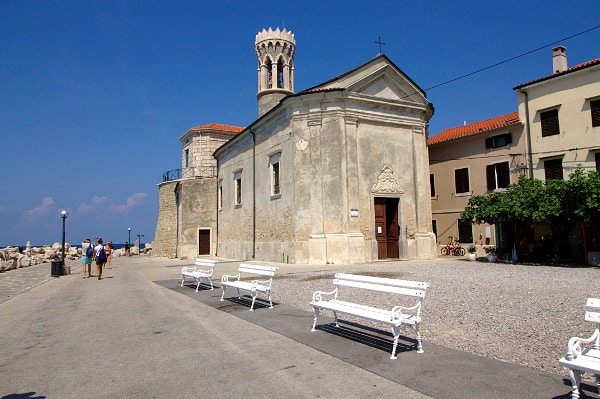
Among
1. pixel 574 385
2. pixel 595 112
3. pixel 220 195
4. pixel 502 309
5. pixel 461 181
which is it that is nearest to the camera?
pixel 574 385

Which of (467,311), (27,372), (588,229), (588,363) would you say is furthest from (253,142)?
(588,363)

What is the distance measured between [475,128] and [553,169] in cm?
677

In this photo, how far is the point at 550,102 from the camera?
71.5ft

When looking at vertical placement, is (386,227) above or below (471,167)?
below

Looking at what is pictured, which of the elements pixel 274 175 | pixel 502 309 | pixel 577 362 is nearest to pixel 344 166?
pixel 274 175

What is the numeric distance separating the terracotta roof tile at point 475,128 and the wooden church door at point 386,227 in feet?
28.7

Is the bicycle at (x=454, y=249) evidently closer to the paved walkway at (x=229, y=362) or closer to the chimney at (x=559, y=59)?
the chimney at (x=559, y=59)

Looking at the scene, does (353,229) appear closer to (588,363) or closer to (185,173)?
(588,363)

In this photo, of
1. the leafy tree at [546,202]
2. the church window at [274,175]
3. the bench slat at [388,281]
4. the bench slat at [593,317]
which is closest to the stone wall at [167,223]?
the church window at [274,175]

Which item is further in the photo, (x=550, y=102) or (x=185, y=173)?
(x=185, y=173)

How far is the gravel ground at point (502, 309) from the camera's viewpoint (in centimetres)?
531

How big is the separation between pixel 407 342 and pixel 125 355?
3.68 meters

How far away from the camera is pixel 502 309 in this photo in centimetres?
764

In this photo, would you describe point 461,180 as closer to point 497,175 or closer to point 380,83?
point 497,175
